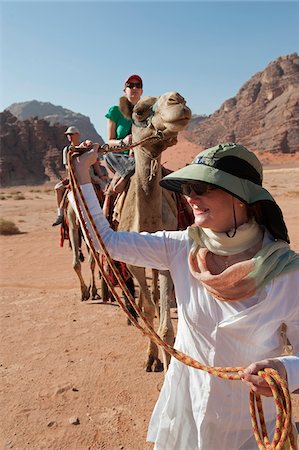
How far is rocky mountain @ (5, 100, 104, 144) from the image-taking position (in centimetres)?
15775

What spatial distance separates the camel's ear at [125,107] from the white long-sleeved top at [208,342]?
8.24 ft

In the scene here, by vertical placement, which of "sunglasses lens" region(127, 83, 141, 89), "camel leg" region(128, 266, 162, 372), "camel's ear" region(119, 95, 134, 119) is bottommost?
"camel leg" region(128, 266, 162, 372)

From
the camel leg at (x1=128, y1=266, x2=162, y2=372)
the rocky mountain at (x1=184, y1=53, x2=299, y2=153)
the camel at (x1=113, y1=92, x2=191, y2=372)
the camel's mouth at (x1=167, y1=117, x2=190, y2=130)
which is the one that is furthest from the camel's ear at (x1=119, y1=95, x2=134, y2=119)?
the rocky mountain at (x1=184, y1=53, x2=299, y2=153)

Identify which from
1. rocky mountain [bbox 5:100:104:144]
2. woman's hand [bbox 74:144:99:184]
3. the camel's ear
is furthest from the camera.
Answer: rocky mountain [bbox 5:100:104:144]

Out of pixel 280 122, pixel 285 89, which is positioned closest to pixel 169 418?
pixel 280 122

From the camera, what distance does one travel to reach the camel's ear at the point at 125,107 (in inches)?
174

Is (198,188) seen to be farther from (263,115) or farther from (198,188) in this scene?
(263,115)

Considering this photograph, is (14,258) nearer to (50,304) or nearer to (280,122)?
(50,304)

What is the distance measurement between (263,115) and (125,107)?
106 metres

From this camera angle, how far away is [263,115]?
340 feet

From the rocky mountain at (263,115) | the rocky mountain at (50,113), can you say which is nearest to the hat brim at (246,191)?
the rocky mountain at (263,115)

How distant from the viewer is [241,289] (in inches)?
70.2

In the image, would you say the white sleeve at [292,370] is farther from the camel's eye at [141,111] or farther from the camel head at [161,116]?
the camel's eye at [141,111]

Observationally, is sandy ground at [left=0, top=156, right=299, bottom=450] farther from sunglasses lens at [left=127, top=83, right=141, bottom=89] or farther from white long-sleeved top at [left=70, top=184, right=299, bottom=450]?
sunglasses lens at [left=127, top=83, right=141, bottom=89]
